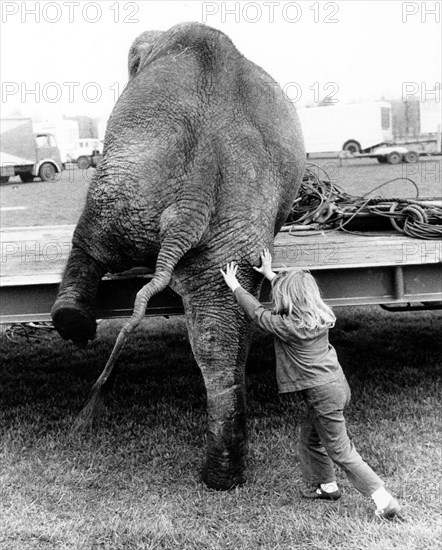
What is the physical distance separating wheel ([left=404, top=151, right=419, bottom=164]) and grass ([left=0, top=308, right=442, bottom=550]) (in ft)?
69.4

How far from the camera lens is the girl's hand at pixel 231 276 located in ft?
13.1

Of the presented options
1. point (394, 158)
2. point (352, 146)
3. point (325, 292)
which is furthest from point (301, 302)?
point (352, 146)

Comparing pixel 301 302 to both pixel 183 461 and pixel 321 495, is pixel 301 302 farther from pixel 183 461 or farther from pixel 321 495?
pixel 183 461

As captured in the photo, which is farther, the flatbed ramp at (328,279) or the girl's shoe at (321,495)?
the flatbed ramp at (328,279)

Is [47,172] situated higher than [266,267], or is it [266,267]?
[47,172]

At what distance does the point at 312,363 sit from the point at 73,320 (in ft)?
4.44

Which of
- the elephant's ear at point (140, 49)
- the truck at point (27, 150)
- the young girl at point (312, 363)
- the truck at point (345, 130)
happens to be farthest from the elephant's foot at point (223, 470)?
the truck at point (345, 130)

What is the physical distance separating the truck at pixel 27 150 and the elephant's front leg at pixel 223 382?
71.7ft

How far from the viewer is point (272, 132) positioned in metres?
4.41

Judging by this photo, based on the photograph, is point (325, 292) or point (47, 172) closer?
point (325, 292)

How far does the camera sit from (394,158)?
28.4 metres

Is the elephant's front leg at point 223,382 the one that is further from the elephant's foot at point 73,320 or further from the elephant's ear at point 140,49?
the elephant's ear at point 140,49

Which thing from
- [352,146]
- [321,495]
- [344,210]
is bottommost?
[321,495]

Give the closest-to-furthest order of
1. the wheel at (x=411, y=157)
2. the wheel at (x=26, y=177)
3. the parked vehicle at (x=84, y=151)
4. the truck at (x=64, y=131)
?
the wheel at (x=26, y=177), the wheel at (x=411, y=157), the parked vehicle at (x=84, y=151), the truck at (x=64, y=131)
